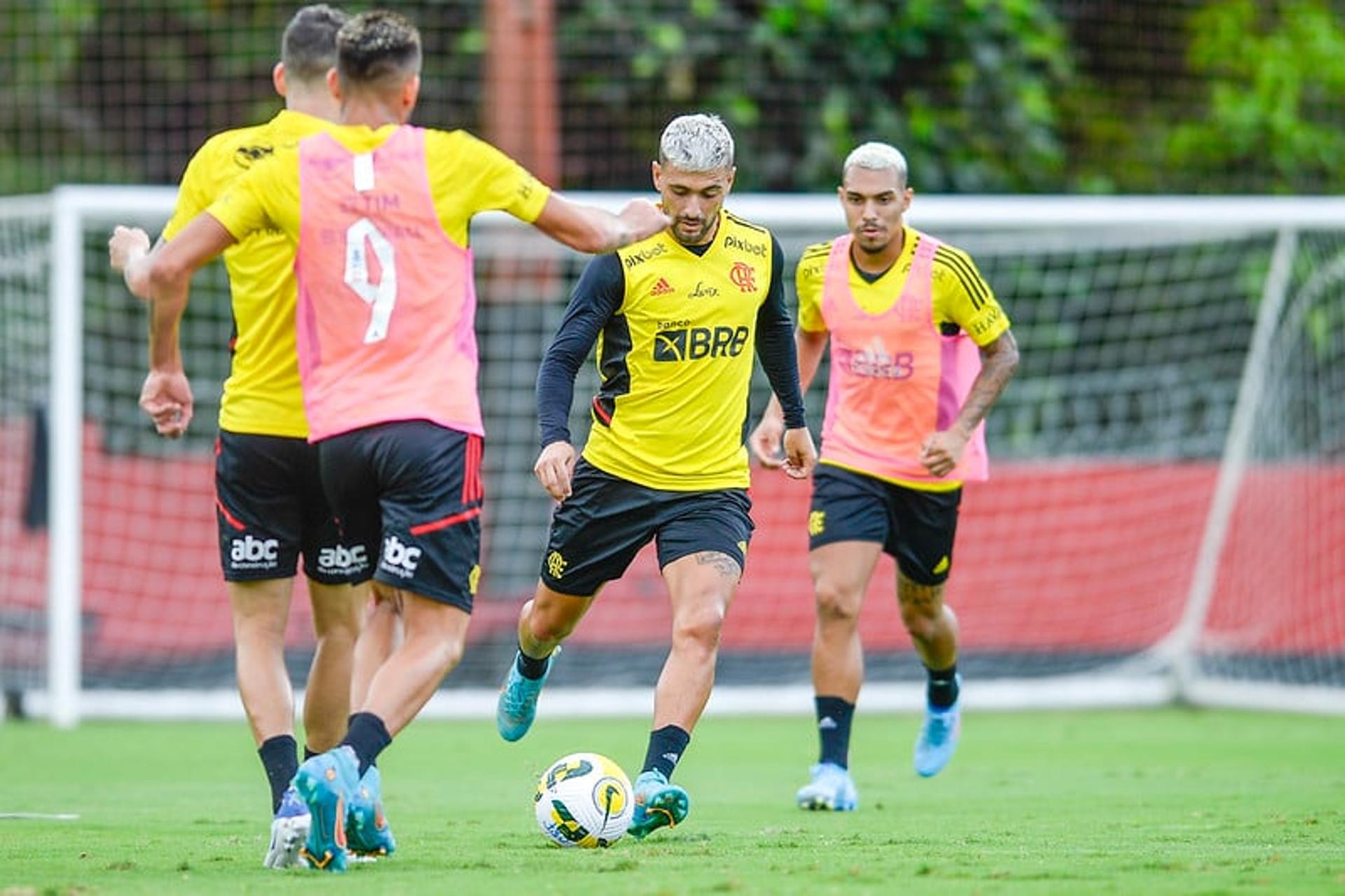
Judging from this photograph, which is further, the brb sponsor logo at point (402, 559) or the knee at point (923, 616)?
the knee at point (923, 616)

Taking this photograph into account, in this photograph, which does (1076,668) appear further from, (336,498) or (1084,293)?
(336,498)

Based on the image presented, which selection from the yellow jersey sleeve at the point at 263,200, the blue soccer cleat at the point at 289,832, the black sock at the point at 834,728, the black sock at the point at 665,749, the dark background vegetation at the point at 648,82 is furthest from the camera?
the dark background vegetation at the point at 648,82

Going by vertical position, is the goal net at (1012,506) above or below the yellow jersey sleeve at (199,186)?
below

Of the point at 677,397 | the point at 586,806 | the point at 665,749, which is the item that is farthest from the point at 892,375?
the point at 586,806

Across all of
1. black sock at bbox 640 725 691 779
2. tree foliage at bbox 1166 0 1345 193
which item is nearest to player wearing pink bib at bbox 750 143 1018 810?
black sock at bbox 640 725 691 779

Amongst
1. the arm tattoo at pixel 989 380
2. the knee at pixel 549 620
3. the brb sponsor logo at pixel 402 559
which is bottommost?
the knee at pixel 549 620

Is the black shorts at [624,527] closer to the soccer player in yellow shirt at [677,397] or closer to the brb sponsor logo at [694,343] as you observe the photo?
the soccer player in yellow shirt at [677,397]

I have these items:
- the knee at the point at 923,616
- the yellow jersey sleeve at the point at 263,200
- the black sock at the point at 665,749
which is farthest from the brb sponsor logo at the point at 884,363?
the yellow jersey sleeve at the point at 263,200

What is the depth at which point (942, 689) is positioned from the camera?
8766 millimetres

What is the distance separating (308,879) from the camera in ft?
Answer: 17.0

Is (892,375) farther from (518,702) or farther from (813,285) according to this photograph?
(518,702)

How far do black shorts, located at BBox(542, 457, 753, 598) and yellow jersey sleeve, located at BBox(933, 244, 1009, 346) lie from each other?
5.14 feet

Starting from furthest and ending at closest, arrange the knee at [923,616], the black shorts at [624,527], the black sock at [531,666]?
the knee at [923,616], the black sock at [531,666], the black shorts at [624,527]

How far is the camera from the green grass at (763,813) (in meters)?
5.20
